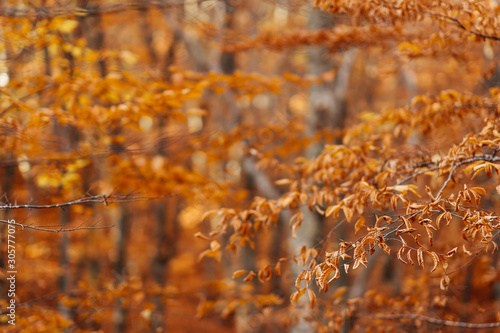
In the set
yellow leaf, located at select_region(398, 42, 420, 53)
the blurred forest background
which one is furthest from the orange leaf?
yellow leaf, located at select_region(398, 42, 420, 53)

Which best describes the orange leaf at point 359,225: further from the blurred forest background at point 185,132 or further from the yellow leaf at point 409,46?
the yellow leaf at point 409,46

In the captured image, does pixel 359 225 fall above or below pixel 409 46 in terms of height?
below

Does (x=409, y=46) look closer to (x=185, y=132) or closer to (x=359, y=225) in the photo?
(x=359, y=225)

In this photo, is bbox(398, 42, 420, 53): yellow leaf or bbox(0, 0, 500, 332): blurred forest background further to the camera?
bbox(0, 0, 500, 332): blurred forest background

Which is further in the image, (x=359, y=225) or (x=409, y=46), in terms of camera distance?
(x=409, y=46)

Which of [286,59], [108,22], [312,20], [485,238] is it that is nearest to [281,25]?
[286,59]

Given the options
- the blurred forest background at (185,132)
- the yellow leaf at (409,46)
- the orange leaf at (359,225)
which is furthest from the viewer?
A: the blurred forest background at (185,132)

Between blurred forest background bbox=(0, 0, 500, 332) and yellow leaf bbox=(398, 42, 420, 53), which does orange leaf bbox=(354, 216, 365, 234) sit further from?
yellow leaf bbox=(398, 42, 420, 53)

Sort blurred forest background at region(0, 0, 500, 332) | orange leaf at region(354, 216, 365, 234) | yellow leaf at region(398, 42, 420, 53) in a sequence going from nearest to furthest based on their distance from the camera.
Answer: orange leaf at region(354, 216, 365, 234) → yellow leaf at region(398, 42, 420, 53) → blurred forest background at region(0, 0, 500, 332)

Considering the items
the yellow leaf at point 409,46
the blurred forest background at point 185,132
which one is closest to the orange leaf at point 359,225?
the blurred forest background at point 185,132

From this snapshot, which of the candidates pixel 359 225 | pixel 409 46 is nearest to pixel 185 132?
pixel 409 46

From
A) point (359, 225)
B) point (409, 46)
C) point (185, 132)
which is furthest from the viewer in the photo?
point (185, 132)

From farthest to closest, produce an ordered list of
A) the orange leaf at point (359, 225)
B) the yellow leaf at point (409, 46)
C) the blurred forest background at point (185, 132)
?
the blurred forest background at point (185, 132) < the yellow leaf at point (409, 46) < the orange leaf at point (359, 225)

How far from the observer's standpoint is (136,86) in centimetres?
373
